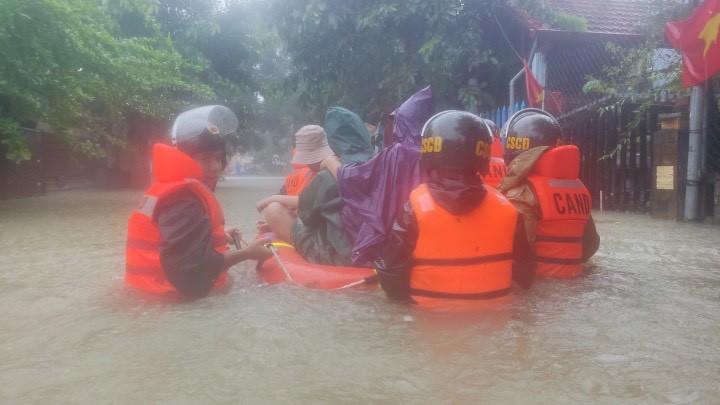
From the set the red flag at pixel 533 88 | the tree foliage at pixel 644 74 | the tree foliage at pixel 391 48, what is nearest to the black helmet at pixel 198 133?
the tree foliage at pixel 644 74

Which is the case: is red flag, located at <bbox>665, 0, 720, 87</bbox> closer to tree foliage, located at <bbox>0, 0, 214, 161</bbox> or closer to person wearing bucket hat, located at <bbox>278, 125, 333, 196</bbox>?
person wearing bucket hat, located at <bbox>278, 125, 333, 196</bbox>

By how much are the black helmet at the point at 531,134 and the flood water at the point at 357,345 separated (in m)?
1.02

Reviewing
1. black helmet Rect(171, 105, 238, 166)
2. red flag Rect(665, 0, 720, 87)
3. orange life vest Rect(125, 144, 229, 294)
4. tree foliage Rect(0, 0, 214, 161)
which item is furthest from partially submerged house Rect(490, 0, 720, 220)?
tree foliage Rect(0, 0, 214, 161)

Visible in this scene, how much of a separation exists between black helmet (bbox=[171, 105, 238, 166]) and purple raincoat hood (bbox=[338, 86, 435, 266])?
3.12 feet

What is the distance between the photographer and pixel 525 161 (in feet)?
12.8

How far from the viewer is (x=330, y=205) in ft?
14.0

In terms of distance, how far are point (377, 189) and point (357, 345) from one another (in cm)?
138

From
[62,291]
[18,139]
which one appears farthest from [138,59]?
[62,291]

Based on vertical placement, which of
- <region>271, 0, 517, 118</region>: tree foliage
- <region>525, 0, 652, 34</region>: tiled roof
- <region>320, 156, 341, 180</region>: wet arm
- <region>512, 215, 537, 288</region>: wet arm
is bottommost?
<region>512, 215, 537, 288</region>: wet arm

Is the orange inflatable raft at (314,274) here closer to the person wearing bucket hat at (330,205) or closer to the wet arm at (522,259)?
the person wearing bucket hat at (330,205)

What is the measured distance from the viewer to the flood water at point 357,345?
88.0 inches

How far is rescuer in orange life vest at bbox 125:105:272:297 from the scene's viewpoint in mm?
3131

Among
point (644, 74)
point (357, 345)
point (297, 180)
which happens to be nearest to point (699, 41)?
point (644, 74)

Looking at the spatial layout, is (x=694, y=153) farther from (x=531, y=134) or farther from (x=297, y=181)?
(x=297, y=181)
